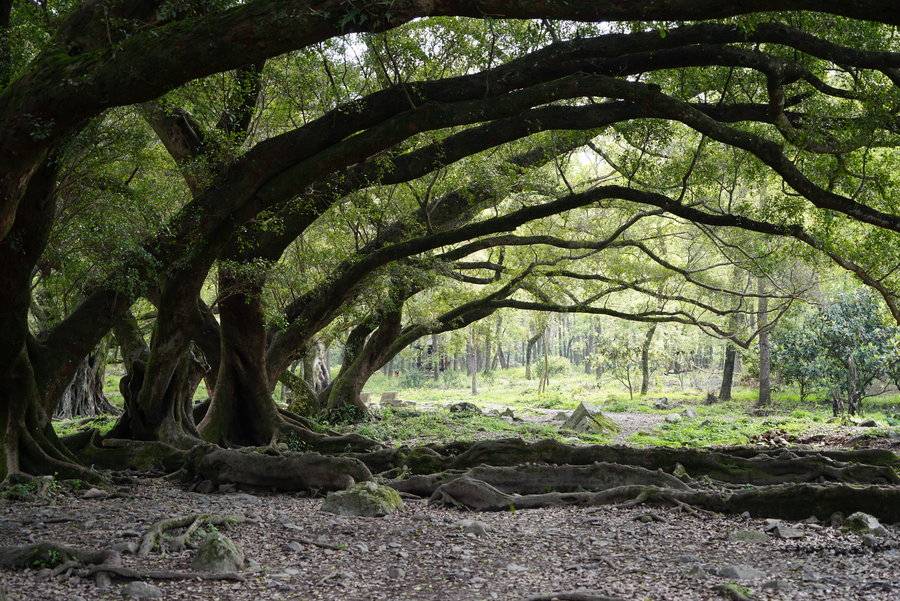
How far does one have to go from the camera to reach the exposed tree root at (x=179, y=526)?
5727 mm

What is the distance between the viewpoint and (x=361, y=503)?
7.84 meters

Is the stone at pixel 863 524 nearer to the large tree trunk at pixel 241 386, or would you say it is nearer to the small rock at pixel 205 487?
the small rock at pixel 205 487

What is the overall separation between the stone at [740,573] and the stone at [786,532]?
55.2 inches

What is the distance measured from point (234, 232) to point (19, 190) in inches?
120

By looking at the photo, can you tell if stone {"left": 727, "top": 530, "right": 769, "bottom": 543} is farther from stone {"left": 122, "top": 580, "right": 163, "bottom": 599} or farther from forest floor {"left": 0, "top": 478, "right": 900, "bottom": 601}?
stone {"left": 122, "top": 580, "right": 163, "bottom": 599}

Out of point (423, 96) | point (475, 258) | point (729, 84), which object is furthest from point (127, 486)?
point (475, 258)

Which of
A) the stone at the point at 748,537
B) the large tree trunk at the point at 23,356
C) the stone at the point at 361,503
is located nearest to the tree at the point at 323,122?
the large tree trunk at the point at 23,356

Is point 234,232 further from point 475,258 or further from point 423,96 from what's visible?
point 475,258

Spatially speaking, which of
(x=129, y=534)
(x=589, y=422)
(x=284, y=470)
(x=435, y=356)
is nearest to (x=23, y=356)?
(x=284, y=470)

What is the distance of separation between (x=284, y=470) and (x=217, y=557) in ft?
13.4

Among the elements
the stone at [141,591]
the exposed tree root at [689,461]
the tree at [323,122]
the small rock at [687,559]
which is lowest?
the small rock at [687,559]

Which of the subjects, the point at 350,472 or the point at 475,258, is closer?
the point at 350,472

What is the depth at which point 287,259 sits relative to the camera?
52.0 ft

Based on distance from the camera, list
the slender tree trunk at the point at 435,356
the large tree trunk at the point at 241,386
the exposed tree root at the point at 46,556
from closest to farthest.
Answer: the exposed tree root at the point at 46,556, the large tree trunk at the point at 241,386, the slender tree trunk at the point at 435,356
